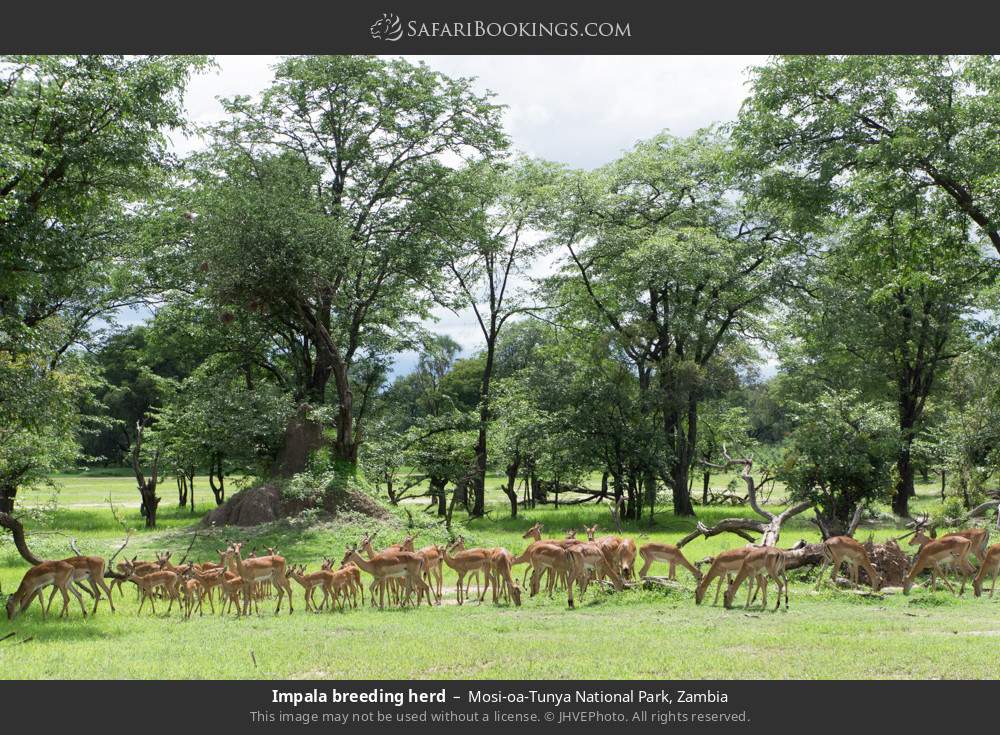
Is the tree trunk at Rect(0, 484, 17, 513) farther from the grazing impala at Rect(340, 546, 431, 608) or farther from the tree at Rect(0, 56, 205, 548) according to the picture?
the grazing impala at Rect(340, 546, 431, 608)

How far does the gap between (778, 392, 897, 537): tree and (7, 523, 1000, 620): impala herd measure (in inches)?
530

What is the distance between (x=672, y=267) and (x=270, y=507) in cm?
1839

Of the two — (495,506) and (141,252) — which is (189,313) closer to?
(141,252)

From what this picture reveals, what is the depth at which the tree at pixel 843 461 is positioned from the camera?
2961 centimetres

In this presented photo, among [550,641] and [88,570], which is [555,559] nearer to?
[550,641]

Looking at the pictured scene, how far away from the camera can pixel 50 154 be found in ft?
51.1

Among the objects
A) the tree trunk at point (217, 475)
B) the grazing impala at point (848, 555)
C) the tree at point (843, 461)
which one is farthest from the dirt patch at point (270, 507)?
the grazing impala at point (848, 555)

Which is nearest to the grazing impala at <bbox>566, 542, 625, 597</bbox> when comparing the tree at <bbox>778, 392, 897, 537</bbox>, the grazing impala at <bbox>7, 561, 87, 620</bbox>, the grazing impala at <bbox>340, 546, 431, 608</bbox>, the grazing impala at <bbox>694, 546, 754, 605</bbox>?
the grazing impala at <bbox>694, 546, 754, 605</bbox>

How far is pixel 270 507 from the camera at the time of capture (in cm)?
2741

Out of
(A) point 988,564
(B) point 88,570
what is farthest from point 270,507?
(A) point 988,564

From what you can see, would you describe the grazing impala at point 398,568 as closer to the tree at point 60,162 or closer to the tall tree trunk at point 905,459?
the tree at point 60,162

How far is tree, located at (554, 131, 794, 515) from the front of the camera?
36031 millimetres

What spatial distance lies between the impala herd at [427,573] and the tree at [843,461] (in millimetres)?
13451

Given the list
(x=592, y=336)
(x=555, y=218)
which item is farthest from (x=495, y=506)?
(x=555, y=218)
